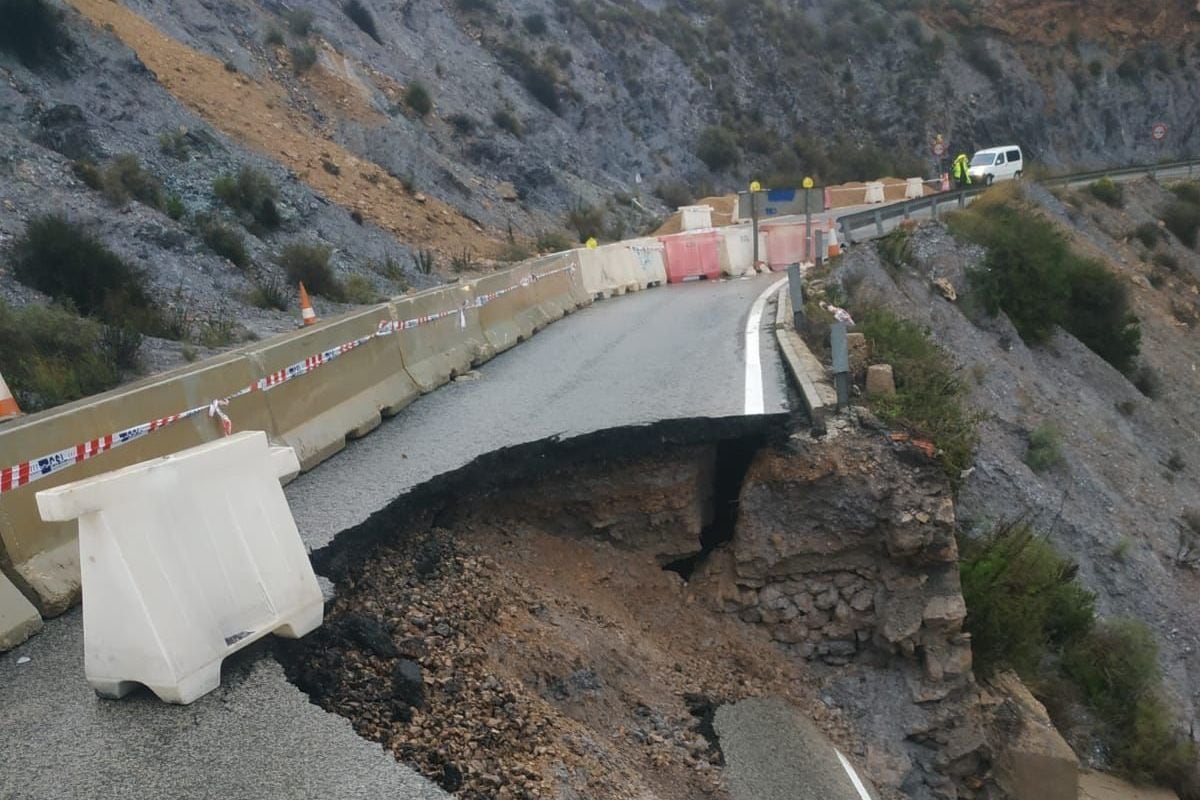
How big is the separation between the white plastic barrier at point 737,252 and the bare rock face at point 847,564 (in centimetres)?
1765

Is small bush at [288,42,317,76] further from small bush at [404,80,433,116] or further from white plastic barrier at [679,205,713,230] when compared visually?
white plastic barrier at [679,205,713,230]

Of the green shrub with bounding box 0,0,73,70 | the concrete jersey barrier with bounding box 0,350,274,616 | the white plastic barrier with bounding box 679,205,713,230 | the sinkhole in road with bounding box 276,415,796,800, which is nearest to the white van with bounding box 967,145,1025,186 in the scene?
the white plastic barrier with bounding box 679,205,713,230

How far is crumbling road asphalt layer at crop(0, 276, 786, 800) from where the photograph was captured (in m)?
3.91

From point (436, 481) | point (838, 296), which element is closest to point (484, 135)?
point (838, 296)

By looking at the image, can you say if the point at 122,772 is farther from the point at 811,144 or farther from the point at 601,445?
the point at 811,144

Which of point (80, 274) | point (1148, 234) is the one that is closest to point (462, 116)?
point (80, 274)

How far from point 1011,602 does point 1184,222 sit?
3532cm

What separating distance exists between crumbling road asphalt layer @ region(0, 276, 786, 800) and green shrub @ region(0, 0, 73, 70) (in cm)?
1464

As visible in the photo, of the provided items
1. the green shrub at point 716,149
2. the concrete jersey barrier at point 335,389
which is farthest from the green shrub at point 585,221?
the concrete jersey barrier at point 335,389

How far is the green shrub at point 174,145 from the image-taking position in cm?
2084

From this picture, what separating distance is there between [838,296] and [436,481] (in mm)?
10918

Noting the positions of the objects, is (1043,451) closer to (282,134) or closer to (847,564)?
(847,564)

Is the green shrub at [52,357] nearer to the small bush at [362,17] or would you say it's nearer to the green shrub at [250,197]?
the green shrub at [250,197]

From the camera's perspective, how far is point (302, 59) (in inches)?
1204
